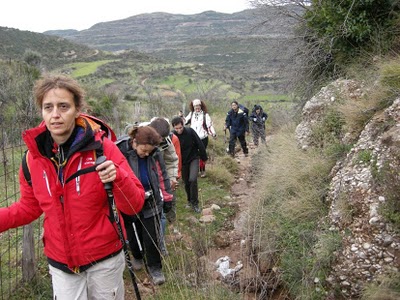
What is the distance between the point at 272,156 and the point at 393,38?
10.2 ft

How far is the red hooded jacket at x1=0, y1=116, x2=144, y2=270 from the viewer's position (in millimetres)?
2350

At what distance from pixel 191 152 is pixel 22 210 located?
439 cm

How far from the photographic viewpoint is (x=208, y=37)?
102m

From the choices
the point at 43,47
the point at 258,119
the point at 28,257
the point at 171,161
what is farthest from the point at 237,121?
the point at 43,47

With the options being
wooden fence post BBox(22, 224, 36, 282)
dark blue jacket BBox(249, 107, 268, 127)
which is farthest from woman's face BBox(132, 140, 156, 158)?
dark blue jacket BBox(249, 107, 268, 127)

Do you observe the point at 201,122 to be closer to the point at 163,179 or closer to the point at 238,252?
the point at 238,252

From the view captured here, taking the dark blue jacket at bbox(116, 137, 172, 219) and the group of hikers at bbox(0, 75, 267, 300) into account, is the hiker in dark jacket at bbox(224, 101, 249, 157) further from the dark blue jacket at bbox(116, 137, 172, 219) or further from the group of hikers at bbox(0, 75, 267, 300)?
the group of hikers at bbox(0, 75, 267, 300)

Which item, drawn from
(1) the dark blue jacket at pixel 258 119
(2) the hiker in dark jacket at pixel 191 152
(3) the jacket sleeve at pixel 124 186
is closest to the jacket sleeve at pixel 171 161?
(2) the hiker in dark jacket at pixel 191 152

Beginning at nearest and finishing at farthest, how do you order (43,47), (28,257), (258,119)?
(28,257)
(258,119)
(43,47)

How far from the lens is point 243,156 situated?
11.3 meters

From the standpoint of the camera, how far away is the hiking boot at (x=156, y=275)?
14.0ft

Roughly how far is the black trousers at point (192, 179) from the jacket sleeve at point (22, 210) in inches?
168

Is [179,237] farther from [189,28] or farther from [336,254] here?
[189,28]

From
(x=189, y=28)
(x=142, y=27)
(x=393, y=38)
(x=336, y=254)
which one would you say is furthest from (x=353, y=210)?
(x=142, y=27)
